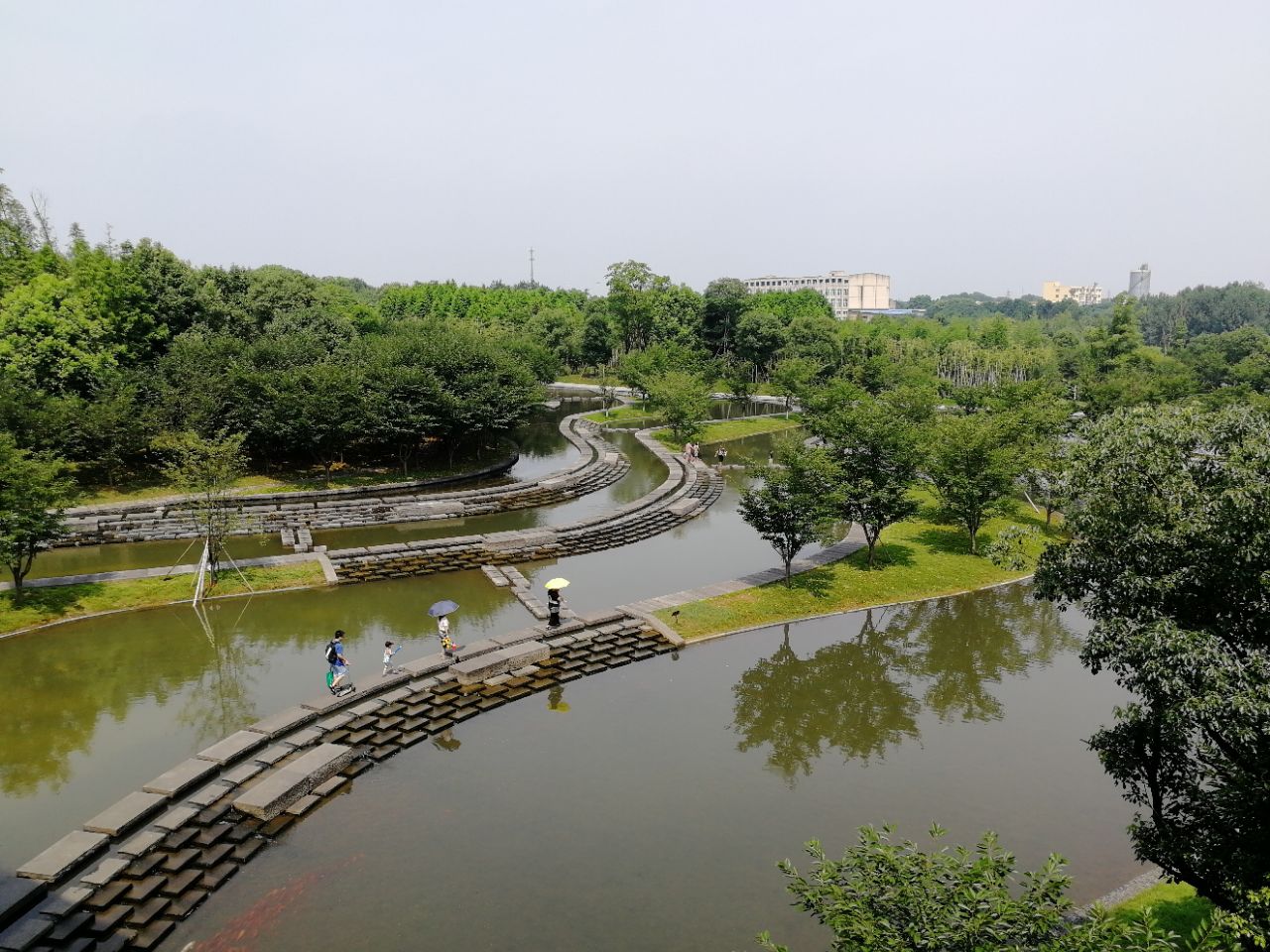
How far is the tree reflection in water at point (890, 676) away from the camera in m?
17.1

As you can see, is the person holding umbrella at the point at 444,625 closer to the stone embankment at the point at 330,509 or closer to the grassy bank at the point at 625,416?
the stone embankment at the point at 330,509

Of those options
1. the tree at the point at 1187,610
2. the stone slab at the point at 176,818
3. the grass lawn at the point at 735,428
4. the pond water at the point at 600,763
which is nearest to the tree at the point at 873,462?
the pond water at the point at 600,763

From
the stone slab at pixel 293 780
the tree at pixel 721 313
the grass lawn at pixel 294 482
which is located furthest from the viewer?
the tree at pixel 721 313

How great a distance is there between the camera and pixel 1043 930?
7105 mm

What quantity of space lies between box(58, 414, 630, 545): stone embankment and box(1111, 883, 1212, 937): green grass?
1012 inches

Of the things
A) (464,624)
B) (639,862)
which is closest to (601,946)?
(639,862)

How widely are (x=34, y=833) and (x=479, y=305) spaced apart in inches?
3486

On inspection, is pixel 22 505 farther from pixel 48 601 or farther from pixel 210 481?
pixel 210 481

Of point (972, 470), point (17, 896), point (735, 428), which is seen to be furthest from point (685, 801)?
point (735, 428)

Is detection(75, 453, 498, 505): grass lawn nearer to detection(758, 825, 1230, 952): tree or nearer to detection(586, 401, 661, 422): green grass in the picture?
detection(586, 401, 661, 422): green grass

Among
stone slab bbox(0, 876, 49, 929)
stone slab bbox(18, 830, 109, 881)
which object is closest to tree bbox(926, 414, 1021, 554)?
stone slab bbox(18, 830, 109, 881)

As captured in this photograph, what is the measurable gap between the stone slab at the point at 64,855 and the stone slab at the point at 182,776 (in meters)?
1.28

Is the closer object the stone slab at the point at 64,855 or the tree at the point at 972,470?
the stone slab at the point at 64,855

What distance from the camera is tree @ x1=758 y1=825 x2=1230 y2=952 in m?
6.98
